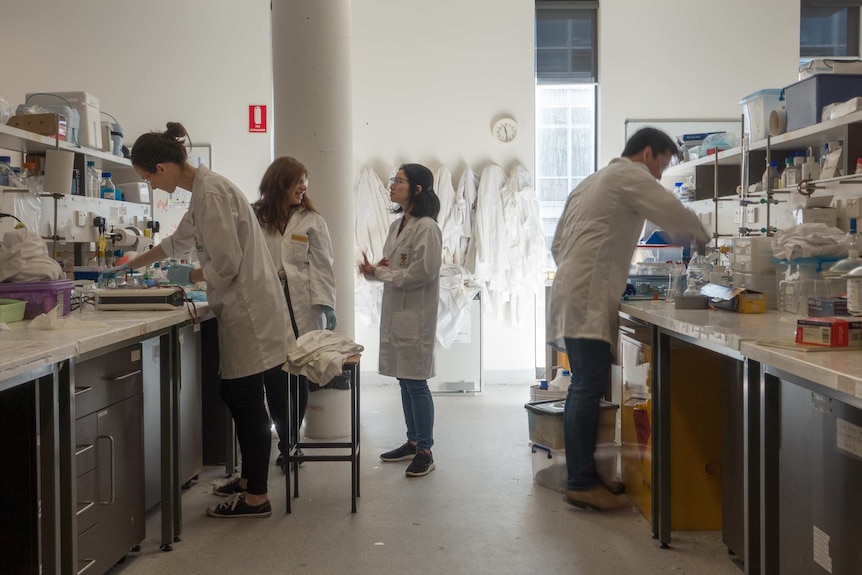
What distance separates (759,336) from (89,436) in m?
1.83

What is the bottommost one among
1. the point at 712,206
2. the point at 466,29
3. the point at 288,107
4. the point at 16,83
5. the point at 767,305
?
the point at 767,305

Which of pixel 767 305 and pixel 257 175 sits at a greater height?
A: pixel 257 175

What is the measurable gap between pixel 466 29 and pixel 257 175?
1965 millimetres

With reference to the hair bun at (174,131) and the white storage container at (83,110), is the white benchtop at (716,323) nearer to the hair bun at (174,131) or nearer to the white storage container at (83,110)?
the hair bun at (174,131)

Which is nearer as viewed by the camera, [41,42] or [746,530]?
[746,530]

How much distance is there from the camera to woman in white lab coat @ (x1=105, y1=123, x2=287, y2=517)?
2652 millimetres

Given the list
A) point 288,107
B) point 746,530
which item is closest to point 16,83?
point 288,107

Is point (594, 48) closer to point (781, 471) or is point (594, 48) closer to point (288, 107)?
point (288, 107)

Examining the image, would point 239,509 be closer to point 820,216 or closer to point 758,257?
point 758,257

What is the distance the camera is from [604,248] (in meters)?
2.96

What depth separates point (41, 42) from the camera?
19.6ft

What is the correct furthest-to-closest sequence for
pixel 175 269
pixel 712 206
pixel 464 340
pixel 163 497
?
pixel 464 340, pixel 712 206, pixel 175 269, pixel 163 497

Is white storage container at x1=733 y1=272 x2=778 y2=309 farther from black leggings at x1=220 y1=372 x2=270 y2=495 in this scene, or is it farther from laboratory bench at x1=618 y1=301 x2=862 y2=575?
black leggings at x1=220 y1=372 x2=270 y2=495

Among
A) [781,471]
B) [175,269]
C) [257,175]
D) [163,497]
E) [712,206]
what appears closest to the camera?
[781,471]
